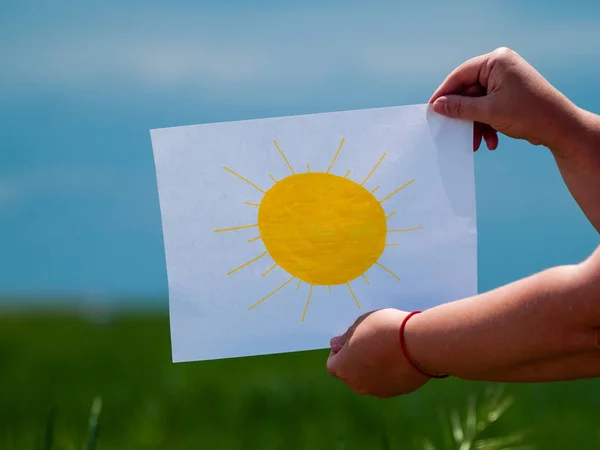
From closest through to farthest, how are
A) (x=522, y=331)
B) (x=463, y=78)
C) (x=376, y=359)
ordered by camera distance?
(x=522, y=331)
(x=376, y=359)
(x=463, y=78)

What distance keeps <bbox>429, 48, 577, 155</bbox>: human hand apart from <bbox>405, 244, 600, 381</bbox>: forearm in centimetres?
35

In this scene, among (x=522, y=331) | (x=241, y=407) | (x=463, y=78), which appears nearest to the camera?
(x=522, y=331)

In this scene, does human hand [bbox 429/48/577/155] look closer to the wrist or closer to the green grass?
the wrist

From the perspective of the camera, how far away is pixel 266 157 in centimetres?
144

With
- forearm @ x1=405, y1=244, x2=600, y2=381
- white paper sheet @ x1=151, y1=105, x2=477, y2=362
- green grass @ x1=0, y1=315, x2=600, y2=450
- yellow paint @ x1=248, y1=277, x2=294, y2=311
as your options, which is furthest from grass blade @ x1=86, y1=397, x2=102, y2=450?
forearm @ x1=405, y1=244, x2=600, y2=381

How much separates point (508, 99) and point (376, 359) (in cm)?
49

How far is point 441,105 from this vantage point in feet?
4.70

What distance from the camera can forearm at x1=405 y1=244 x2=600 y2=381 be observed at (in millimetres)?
1099

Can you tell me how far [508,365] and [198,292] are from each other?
1.77 ft

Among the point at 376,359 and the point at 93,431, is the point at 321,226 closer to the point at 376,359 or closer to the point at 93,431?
the point at 376,359

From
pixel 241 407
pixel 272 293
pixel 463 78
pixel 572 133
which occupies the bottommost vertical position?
pixel 272 293

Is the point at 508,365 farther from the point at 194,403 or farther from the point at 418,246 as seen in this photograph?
the point at 194,403

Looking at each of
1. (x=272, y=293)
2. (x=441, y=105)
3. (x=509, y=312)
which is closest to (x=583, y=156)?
(x=441, y=105)

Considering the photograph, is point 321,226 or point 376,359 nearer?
point 376,359
